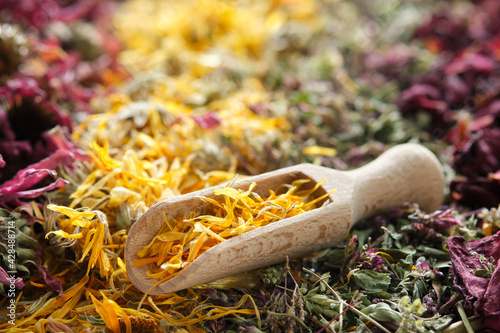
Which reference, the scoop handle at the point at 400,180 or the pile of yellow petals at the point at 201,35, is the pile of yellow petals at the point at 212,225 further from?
the pile of yellow petals at the point at 201,35

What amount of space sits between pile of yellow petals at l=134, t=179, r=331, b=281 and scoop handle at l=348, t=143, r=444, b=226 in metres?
A: 0.20

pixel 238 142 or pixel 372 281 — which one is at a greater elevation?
pixel 238 142

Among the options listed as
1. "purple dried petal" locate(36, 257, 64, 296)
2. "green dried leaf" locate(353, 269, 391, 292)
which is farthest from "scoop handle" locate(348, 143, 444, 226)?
"purple dried petal" locate(36, 257, 64, 296)

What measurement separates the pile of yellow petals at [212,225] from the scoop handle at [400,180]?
0.20 m

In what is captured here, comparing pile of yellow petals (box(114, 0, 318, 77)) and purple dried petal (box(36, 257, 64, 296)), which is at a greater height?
pile of yellow petals (box(114, 0, 318, 77))

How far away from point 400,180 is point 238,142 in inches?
22.5

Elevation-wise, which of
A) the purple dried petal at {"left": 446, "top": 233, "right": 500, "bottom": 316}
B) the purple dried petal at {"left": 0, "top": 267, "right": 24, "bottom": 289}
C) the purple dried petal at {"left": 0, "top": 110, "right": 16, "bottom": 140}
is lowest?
the purple dried petal at {"left": 446, "top": 233, "right": 500, "bottom": 316}

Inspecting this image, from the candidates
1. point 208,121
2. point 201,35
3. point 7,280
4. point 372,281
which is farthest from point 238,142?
point 201,35

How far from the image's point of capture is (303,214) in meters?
1.05

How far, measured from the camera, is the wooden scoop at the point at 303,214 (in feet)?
3.18

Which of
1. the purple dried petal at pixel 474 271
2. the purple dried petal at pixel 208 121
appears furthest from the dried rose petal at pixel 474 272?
the purple dried petal at pixel 208 121

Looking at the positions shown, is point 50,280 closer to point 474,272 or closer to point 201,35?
point 474,272

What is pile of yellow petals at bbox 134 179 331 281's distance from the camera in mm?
991

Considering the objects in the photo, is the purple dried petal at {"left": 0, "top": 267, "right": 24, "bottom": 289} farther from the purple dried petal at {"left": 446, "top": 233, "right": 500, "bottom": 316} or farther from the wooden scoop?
the purple dried petal at {"left": 446, "top": 233, "right": 500, "bottom": 316}
